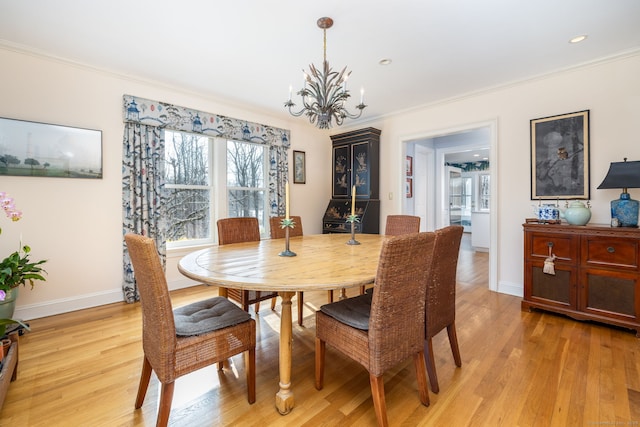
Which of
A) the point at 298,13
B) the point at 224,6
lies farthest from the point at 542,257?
the point at 224,6

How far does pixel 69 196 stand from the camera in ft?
9.20

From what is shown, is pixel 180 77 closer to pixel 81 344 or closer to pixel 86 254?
pixel 86 254

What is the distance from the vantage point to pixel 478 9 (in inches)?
78.6

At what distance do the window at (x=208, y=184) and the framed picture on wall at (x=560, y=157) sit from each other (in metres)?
3.52

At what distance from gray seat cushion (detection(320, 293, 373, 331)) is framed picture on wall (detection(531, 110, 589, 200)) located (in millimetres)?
2647

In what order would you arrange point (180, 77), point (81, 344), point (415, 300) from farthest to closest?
point (180, 77)
point (81, 344)
point (415, 300)

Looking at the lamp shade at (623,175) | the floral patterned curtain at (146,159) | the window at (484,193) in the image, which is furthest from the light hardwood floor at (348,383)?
the window at (484,193)

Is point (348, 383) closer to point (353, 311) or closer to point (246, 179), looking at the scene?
point (353, 311)

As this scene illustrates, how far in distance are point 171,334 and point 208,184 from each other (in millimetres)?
2946

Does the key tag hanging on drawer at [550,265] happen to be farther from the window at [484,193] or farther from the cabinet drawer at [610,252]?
the window at [484,193]

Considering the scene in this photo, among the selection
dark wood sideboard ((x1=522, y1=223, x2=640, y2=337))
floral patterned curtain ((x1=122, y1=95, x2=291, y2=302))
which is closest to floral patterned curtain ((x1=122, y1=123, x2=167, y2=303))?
floral patterned curtain ((x1=122, y1=95, x2=291, y2=302))

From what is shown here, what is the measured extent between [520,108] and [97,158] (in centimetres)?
467

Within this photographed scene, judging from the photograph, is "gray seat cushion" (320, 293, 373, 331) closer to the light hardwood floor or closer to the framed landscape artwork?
the light hardwood floor

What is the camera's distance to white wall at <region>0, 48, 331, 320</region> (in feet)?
8.42
